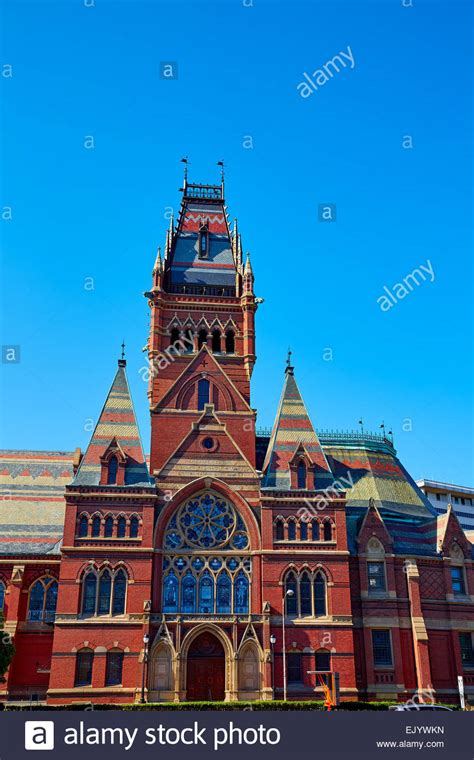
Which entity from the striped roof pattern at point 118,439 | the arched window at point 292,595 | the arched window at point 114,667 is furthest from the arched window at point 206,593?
the striped roof pattern at point 118,439

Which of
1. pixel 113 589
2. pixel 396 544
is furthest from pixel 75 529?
pixel 396 544

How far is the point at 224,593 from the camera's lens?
51188mm

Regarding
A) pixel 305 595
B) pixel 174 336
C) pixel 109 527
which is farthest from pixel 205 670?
pixel 174 336

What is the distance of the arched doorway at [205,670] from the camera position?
48.6m

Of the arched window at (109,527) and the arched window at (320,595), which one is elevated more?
the arched window at (109,527)

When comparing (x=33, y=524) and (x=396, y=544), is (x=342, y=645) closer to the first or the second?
(x=396, y=544)

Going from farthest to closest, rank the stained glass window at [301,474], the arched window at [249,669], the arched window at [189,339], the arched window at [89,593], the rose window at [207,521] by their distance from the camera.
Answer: the arched window at [189,339], the stained glass window at [301,474], the rose window at [207,521], the arched window at [89,593], the arched window at [249,669]

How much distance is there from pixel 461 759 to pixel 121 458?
112 feet

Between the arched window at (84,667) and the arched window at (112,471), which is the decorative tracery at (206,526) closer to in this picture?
the arched window at (112,471)

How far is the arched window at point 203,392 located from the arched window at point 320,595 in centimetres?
1593

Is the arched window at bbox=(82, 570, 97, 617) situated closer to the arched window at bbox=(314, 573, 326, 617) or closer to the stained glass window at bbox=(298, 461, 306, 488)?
the arched window at bbox=(314, 573, 326, 617)

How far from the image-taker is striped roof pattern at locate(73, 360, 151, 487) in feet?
175

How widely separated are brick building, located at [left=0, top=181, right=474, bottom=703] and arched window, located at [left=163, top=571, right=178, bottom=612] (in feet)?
0.32

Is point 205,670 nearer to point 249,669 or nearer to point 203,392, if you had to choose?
point 249,669
